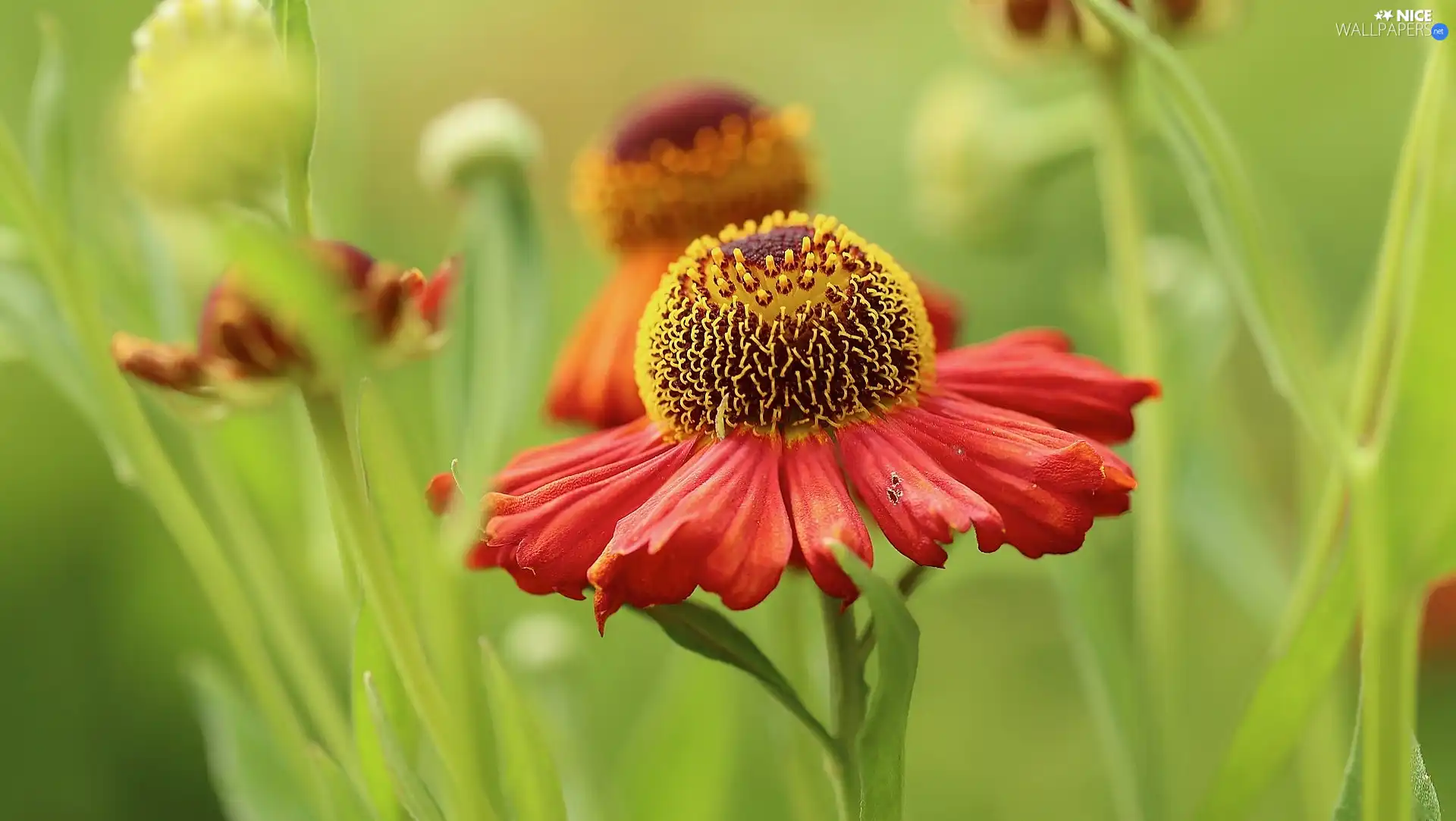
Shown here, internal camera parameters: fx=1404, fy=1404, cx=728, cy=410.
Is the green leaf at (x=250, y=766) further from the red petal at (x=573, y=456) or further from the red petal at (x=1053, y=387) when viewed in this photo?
the red petal at (x=1053, y=387)

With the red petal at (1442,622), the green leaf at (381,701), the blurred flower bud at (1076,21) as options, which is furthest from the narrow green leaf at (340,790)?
the red petal at (1442,622)

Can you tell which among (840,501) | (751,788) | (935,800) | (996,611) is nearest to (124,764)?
(751,788)

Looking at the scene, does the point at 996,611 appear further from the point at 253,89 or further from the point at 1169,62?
the point at 253,89

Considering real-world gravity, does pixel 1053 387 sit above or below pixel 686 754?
above

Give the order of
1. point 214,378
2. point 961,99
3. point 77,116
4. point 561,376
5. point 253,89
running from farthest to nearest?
1. point 77,116
2. point 961,99
3. point 561,376
4. point 214,378
5. point 253,89

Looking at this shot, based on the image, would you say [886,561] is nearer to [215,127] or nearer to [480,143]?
[480,143]

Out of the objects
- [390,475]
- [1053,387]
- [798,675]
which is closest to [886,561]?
[798,675]
